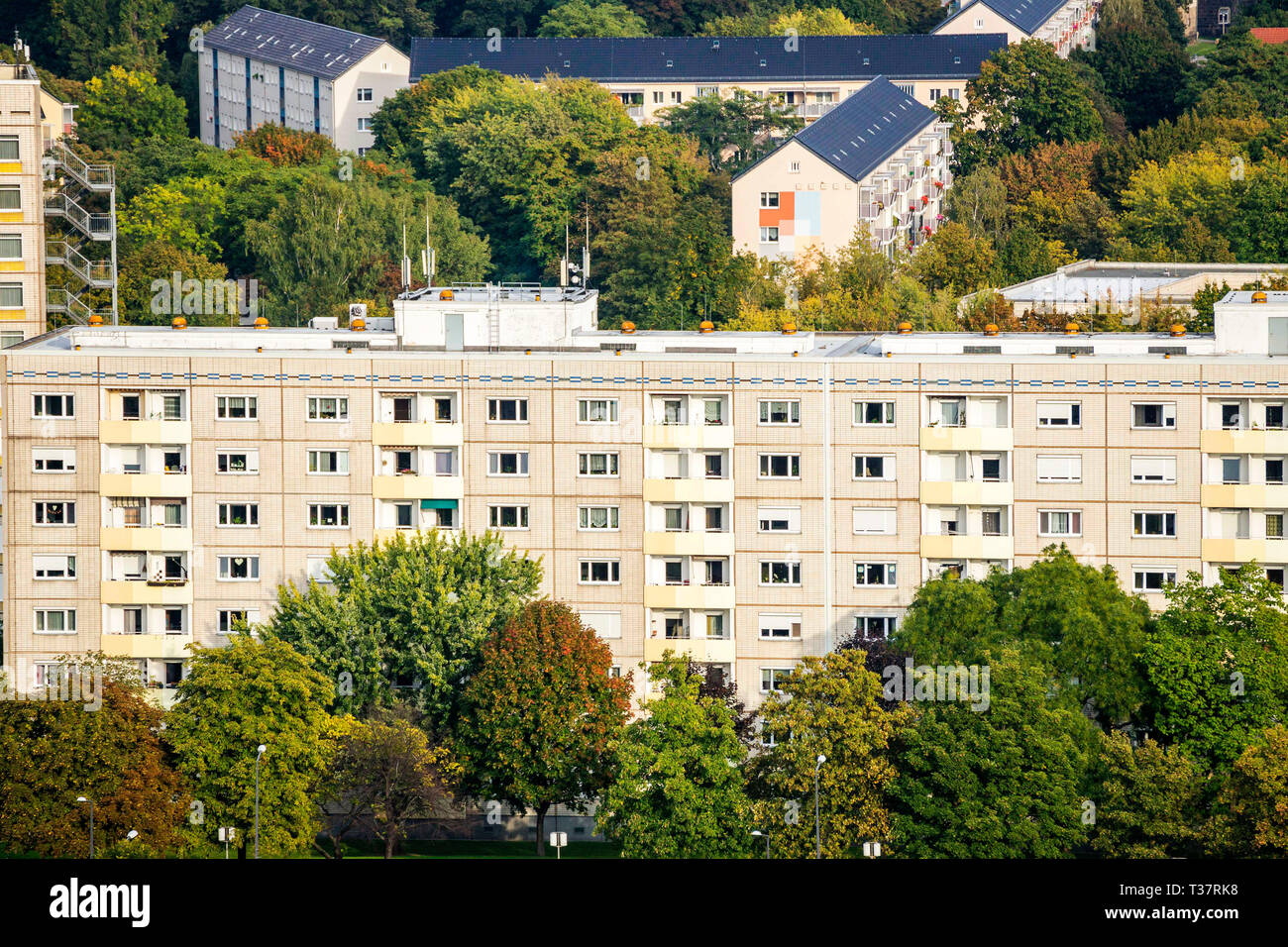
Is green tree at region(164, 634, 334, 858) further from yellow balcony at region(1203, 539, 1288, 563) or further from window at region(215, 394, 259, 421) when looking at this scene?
yellow balcony at region(1203, 539, 1288, 563)

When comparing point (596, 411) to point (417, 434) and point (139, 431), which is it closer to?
point (417, 434)

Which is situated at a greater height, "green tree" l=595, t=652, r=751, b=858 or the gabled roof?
the gabled roof

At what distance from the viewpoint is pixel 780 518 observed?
3361 inches

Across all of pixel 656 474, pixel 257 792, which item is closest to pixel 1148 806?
pixel 656 474

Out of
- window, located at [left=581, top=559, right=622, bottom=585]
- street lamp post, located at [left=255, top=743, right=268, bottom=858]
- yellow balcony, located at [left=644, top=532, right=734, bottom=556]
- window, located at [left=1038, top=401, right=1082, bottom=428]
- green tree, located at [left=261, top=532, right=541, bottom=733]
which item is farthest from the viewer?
window, located at [left=581, top=559, right=622, bottom=585]

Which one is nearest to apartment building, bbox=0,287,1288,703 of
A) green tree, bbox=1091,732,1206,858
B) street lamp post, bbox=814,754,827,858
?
street lamp post, bbox=814,754,827,858

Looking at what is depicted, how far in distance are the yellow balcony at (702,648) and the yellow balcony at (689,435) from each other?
7.35 meters

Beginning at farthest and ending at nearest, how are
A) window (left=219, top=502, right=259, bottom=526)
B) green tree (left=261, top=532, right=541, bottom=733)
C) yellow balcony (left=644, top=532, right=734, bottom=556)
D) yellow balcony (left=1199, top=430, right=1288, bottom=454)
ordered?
window (left=219, top=502, right=259, bottom=526) → yellow balcony (left=644, top=532, right=734, bottom=556) → yellow balcony (left=1199, top=430, right=1288, bottom=454) → green tree (left=261, top=532, right=541, bottom=733)

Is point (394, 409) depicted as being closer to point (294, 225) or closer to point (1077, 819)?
point (1077, 819)

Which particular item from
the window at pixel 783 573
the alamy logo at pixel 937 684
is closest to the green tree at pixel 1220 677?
the alamy logo at pixel 937 684

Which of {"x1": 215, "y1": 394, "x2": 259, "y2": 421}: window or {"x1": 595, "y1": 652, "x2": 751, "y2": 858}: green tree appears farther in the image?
{"x1": 215, "y1": 394, "x2": 259, "y2": 421}: window

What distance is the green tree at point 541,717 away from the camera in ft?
248

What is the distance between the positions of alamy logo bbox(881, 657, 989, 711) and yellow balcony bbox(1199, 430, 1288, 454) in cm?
1619

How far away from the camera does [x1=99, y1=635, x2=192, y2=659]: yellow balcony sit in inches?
3383
